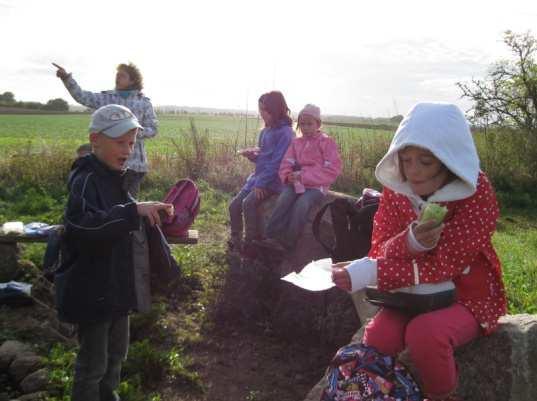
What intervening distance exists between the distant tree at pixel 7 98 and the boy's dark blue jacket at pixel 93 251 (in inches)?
2562

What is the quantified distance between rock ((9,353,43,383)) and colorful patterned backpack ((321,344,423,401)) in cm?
227

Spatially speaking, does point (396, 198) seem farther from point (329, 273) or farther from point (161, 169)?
point (161, 169)

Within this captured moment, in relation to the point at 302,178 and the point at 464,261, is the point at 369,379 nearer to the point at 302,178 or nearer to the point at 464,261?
the point at 464,261

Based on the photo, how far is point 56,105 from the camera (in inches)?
2569

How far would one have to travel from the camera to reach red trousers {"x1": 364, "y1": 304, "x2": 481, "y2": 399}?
2230 millimetres

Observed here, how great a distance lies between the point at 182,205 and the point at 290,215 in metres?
1.20

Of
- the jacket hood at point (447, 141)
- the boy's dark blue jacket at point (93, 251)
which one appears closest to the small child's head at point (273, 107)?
the boy's dark blue jacket at point (93, 251)

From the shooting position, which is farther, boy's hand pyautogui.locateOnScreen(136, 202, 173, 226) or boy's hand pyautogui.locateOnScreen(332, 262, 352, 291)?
boy's hand pyautogui.locateOnScreen(136, 202, 173, 226)

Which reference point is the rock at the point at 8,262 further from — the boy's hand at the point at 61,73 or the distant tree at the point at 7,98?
the distant tree at the point at 7,98

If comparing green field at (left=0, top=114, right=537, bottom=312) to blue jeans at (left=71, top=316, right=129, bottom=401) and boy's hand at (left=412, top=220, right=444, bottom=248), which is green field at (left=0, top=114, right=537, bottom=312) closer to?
boy's hand at (left=412, top=220, right=444, bottom=248)

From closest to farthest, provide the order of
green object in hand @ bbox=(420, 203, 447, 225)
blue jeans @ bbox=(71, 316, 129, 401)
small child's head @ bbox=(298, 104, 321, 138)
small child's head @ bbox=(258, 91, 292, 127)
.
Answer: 1. green object in hand @ bbox=(420, 203, 447, 225)
2. blue jeans @ bbox=(71, 316, 129, 401)
3. small child's head @ bbox=(298, 104, 321, 138)
4. small child's head @ bbox=(258, 91, 292, 127)

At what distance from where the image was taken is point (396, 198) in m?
2.59

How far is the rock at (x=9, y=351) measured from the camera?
3.69 m

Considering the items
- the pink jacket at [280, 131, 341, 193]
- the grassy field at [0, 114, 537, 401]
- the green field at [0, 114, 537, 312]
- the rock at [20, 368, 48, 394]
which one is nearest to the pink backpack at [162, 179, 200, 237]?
the grassy field at [0, 114, 537, 401]
